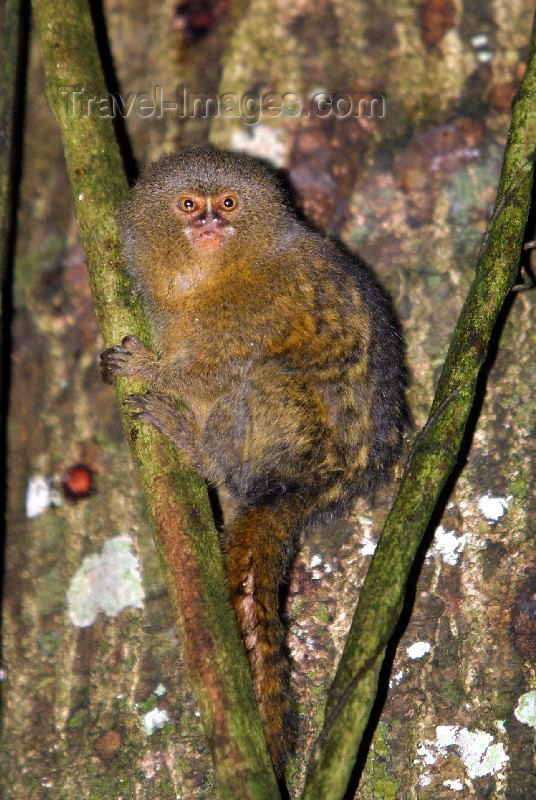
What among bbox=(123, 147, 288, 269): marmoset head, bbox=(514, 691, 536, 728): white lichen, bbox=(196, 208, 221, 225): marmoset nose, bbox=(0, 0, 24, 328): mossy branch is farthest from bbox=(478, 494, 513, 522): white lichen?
bbox=(0, 0, 24, 328): mossy branch

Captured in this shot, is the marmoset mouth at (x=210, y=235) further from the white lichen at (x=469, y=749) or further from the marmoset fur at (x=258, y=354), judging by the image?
the white lichen at (x=469, y=749)

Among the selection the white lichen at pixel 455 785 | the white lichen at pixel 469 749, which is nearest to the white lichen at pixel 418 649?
the white lichen at pixel 469 749

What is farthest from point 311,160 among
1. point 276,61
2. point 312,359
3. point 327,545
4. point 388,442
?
point 327,545

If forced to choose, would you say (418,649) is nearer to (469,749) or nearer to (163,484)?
(469,749)

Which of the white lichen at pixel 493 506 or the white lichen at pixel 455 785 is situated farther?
the white lichen at pixel 493 506

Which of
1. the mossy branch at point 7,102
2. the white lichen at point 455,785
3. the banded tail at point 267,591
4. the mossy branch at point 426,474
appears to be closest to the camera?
the mossy branch at point 426,474

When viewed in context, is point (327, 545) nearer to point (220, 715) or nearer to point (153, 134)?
point (220, 715)

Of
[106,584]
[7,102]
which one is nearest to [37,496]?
[106,584]

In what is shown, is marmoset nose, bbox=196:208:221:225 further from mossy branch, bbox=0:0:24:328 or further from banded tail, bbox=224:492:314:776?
banded tail, bbox=224:492:314:776
